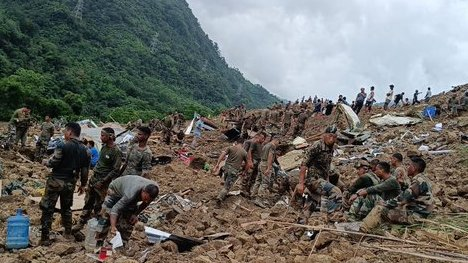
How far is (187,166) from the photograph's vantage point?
13078mm

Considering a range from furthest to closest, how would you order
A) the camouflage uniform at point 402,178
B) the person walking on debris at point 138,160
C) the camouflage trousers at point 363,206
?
1. the camouflage uniform at point 402,178
2. the camouflage trousers at point 363,206
3. the person walking on debris at point 138,160

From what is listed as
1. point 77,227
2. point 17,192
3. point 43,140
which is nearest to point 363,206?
point 77,227

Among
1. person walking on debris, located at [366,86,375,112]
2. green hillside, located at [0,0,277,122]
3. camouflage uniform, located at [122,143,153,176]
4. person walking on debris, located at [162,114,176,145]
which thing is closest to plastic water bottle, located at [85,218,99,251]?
camouflage uniform, located at [122,143,153,176]

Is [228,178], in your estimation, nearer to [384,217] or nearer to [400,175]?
[400,175]

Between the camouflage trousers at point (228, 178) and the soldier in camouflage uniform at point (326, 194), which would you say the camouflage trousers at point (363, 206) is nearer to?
the soldier in camouflage uniform at point (326, 194)

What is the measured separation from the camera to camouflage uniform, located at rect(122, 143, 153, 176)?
5633 mm

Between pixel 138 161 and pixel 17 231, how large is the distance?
5.19 ft

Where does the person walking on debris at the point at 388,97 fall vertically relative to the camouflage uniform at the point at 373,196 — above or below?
above

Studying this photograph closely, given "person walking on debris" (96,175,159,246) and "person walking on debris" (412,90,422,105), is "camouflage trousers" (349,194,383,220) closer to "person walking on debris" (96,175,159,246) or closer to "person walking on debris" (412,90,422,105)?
"person walking on debris" (96,175,159,246)

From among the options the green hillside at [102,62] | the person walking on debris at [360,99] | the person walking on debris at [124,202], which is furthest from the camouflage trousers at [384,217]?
the green hillside at [102,62]

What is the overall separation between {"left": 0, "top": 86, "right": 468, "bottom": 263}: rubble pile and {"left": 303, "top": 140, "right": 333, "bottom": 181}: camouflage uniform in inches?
24.7

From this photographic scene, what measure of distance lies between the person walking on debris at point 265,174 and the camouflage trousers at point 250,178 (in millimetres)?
88

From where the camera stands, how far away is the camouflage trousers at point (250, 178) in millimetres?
8844

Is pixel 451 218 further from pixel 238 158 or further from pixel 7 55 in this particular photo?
pixel 7 55
